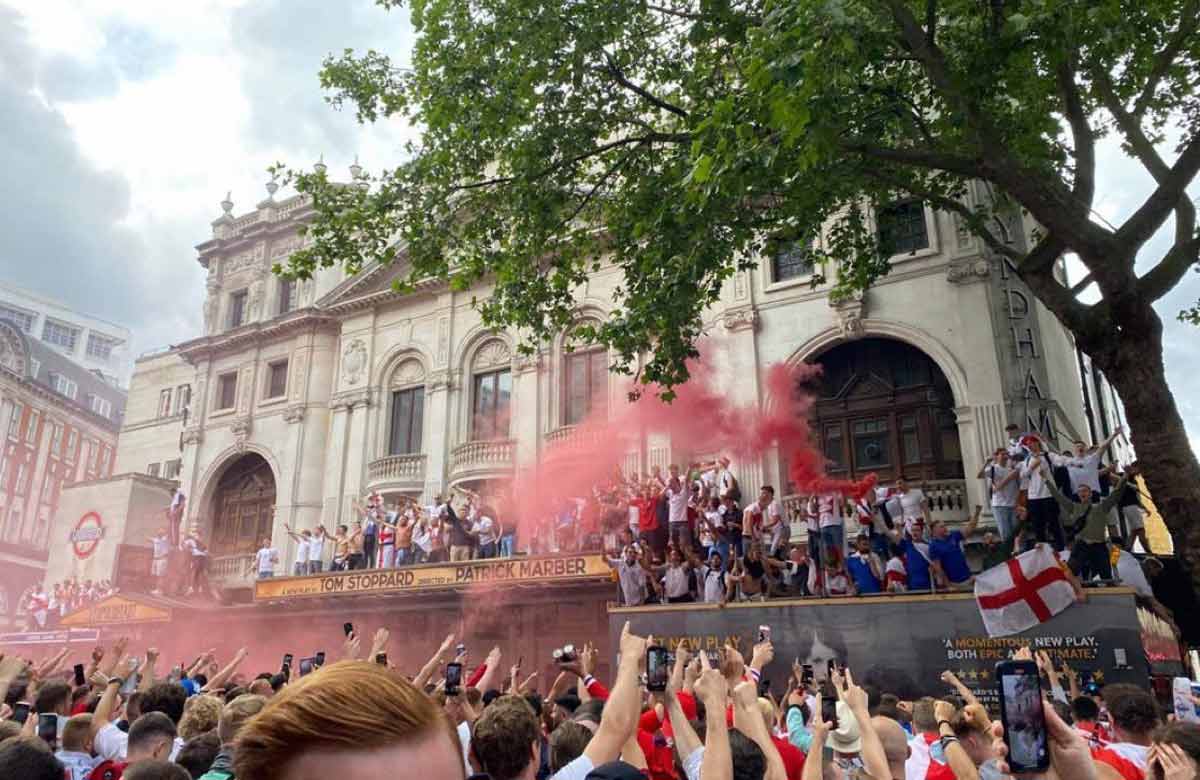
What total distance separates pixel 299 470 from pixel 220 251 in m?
11.7

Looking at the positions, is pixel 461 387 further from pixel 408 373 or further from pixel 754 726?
pixel 754 726

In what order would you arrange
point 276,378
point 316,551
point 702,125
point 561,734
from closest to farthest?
point 561,734 → point 702,125 → point 316,551 → point 276,378

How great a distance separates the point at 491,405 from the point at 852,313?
39.1ft

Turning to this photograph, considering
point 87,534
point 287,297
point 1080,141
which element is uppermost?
point 287,297

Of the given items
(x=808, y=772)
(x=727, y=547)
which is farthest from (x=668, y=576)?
(x=808, y=772)

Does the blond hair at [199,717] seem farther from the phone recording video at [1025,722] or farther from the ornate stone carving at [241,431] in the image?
the ornate stone carving at [241,431]

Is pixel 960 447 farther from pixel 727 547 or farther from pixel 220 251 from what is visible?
pixel 220 251

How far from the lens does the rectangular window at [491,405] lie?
25.5 metres

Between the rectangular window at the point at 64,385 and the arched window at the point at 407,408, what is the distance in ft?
137

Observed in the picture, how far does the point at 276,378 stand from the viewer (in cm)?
3112

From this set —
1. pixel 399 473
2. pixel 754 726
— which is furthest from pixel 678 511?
pixel 754 726

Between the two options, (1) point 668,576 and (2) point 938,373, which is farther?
(2) point 938,373

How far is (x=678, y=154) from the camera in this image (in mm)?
13930

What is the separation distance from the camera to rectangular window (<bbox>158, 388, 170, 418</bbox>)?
34.9 meters
